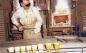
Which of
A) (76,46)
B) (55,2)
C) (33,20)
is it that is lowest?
(76,46)

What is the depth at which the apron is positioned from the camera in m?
2.32

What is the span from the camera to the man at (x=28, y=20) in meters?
2.31

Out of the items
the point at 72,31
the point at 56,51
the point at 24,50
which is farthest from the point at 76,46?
the point at 24,50

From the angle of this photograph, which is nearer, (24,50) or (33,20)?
(24,50)

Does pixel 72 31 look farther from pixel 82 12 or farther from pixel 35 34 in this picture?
pixel 35 34

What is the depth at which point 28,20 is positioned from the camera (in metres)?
2.33

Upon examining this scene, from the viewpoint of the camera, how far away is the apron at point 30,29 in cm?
232

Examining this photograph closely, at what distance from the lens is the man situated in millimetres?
2309

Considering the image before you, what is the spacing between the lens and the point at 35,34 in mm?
2338

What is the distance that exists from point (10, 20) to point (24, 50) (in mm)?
497

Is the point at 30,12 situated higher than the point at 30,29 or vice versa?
the point at 30,12

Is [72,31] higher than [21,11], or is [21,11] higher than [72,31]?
[21,11]

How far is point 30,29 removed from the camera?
7.64ft

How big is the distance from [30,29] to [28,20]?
0.09 m
